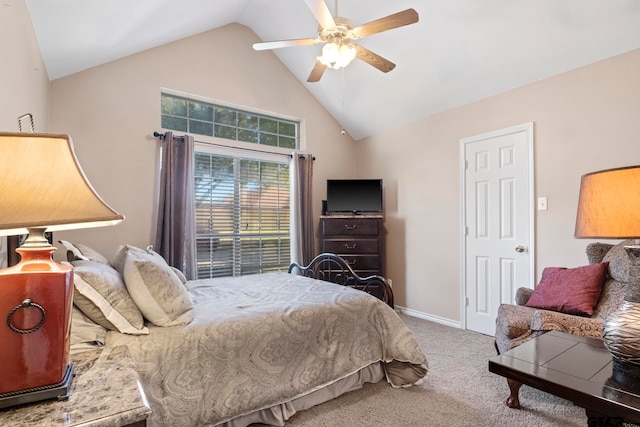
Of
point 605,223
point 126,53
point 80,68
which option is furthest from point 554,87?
point 80,68

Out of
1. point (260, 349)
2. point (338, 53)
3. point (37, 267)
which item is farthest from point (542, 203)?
point (37, 267)

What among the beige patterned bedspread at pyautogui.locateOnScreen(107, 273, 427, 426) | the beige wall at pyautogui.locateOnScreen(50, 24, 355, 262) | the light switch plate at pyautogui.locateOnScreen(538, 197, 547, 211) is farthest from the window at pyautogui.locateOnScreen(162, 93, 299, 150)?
the light switch plate at pyautogui.locateOnScreen(538, 197, 547, 211)

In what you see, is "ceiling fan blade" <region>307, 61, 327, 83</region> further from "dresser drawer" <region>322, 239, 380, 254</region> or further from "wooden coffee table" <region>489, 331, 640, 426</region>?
"wooden coffee table" <region>489, 331, 640, 426</region>

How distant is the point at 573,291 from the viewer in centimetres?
242

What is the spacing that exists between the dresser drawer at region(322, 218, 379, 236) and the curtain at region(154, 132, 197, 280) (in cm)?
168

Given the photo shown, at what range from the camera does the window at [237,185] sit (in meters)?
3.88

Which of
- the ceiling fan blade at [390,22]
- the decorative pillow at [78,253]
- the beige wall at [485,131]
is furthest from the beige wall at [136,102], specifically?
the ceiling fan blade at [390,22]

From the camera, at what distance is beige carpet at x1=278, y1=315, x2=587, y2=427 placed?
197 centimetres

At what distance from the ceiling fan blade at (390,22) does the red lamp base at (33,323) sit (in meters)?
2.21

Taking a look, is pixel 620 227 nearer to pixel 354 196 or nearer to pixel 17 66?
pixel 17 66

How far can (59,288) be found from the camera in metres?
0.87

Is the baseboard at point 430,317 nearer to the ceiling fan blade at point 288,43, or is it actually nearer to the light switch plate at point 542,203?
the light switch plate at point 542,203

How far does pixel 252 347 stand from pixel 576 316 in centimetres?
214

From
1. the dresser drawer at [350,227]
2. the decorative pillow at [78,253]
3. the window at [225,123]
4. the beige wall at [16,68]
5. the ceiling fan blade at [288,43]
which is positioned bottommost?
the decorative pillow at [78,253]
